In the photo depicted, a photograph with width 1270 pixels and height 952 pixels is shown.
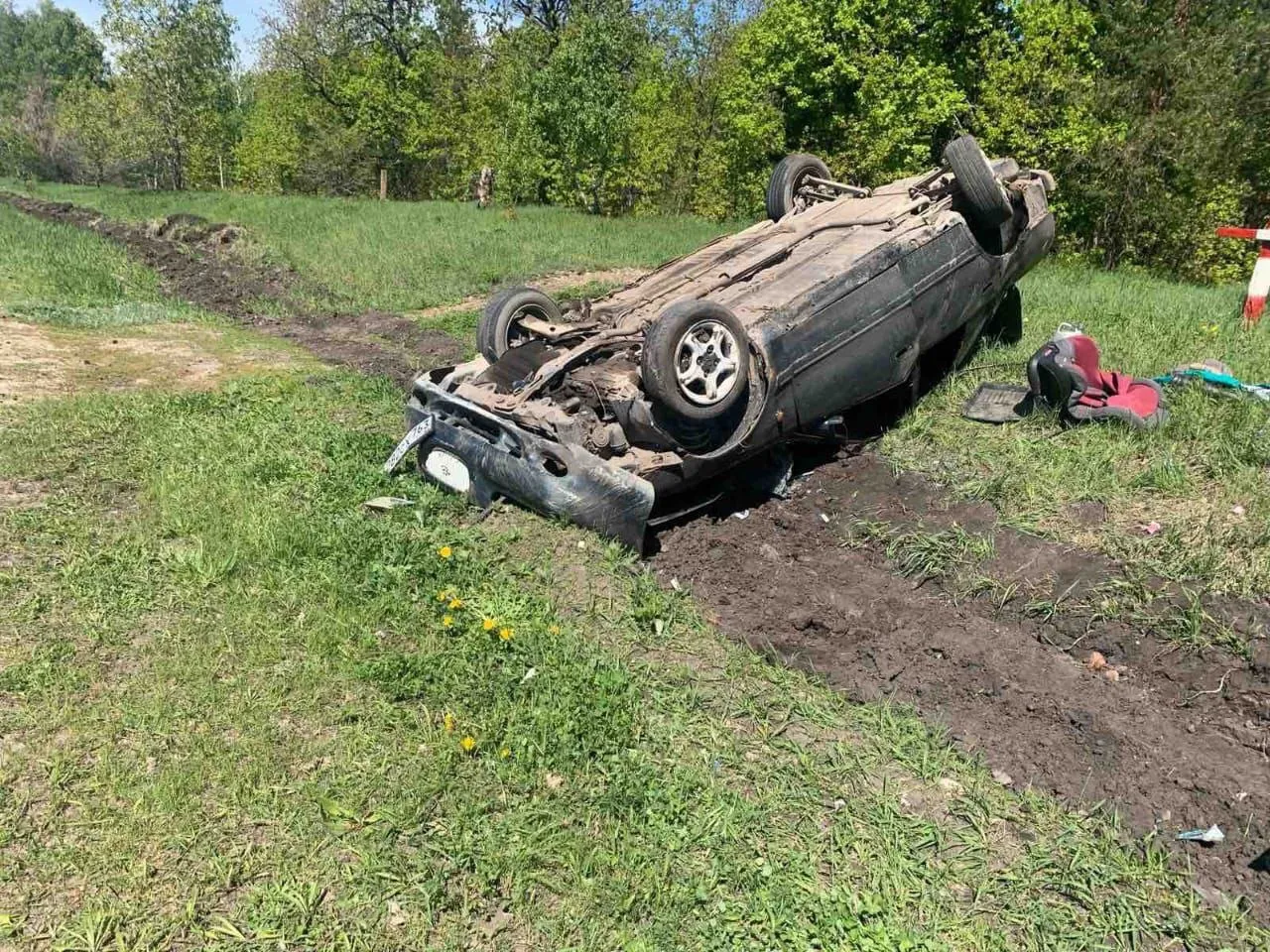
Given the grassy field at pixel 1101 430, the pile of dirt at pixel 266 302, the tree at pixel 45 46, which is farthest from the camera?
the tree at pixel 45 46

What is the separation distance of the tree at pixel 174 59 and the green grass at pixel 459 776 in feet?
94.4

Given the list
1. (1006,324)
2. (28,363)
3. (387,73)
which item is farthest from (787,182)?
(387,73)

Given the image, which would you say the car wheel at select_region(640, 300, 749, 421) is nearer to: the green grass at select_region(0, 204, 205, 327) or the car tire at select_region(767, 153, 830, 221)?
the car tire at select_region(767, 153, 830, 221)

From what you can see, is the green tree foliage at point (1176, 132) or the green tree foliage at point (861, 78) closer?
the green tree foliage at point (1176, 132)

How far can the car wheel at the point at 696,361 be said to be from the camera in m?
4.30

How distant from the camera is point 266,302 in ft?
→ 38.7

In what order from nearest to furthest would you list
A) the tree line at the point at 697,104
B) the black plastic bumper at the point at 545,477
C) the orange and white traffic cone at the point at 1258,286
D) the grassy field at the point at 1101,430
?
the grassy field at the point at 1101,430 < the black plastic bumper at the point at 545,477 < the orange and white traffic cone at the point at 1258,286 < the tree line at the point at 697,104

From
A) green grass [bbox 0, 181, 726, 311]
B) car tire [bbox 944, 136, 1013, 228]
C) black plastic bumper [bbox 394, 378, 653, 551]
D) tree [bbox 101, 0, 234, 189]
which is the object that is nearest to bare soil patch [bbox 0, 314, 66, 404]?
green grass [bbox 0, 181, 726, 311]

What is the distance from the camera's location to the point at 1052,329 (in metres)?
8.08

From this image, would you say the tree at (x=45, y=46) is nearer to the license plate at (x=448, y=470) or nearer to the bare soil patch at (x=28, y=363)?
the bare soil patch at (x=28, y=363)

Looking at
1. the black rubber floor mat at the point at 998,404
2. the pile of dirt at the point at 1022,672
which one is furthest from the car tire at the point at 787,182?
the pile of dirt at the point at 1022,672

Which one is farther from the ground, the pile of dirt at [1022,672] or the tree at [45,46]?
the tree at [45,46]

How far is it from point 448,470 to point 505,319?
1309mm

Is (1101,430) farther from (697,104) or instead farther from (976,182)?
(697,104)
